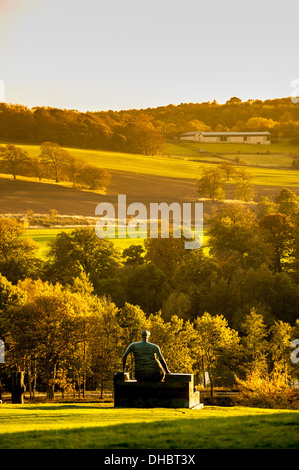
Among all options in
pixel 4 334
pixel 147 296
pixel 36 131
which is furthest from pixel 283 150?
pixel 4 334

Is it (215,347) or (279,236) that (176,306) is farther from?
(279,236)

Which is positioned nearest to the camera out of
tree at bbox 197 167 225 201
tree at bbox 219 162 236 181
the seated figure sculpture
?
the seated figure sculpture

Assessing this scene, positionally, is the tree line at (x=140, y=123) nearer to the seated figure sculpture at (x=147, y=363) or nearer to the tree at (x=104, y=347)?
the tree at (x=104, y=347)

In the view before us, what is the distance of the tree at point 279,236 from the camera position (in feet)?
410

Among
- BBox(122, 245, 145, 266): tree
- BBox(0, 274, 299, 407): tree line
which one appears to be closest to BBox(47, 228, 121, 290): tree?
BBox(122, 245, 145, 266): tree

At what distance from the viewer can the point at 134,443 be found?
2102 centimetres

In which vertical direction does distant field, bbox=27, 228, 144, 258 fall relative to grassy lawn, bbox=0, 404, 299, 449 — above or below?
below

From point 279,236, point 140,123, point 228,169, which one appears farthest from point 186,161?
point 279,236

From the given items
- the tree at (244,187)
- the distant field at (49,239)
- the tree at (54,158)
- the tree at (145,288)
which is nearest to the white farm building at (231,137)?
the tree at (244,187)

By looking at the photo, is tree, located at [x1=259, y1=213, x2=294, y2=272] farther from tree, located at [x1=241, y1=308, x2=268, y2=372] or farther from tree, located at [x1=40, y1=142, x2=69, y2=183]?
tree, located at [x1=40, y1=142, x2=69, y2=183]

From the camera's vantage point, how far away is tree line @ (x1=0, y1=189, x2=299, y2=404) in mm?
72312

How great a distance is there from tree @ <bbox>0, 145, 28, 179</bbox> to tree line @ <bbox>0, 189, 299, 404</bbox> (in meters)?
15.6

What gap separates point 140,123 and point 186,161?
1300 cm
